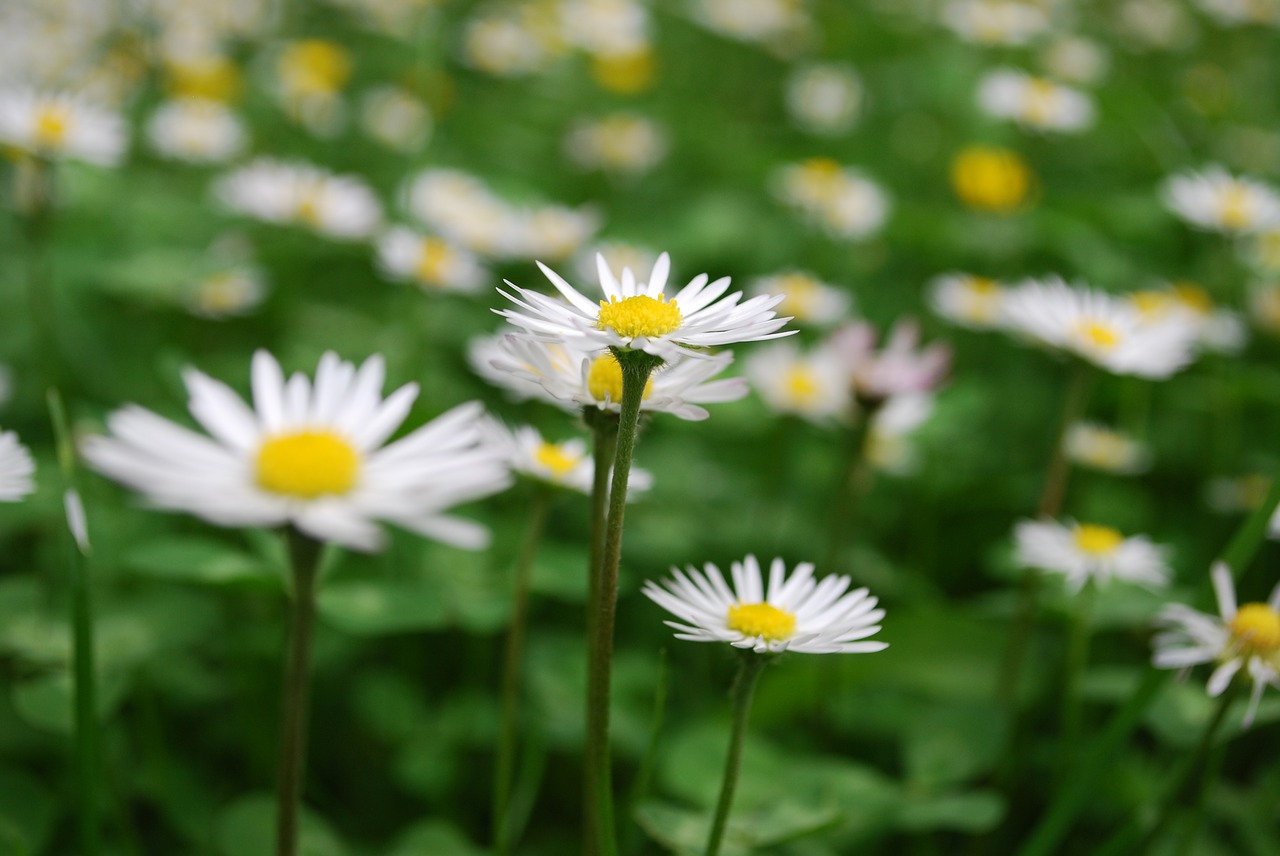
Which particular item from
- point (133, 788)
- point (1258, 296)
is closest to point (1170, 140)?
point (1258, 296)

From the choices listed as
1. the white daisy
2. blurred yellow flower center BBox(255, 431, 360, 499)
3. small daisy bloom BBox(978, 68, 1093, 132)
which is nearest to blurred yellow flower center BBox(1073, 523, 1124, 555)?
blurred yellow flower center BBox(255, 431, 360, 499)

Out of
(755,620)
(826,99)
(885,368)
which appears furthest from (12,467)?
(826,99)

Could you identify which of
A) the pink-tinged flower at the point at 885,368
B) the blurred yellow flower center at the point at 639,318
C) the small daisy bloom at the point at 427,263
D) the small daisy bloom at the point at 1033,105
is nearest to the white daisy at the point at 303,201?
the small daisy bloom at the point at 427,263

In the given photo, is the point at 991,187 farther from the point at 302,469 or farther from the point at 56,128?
the point at 302,469

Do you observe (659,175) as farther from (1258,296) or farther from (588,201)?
(1258,296)

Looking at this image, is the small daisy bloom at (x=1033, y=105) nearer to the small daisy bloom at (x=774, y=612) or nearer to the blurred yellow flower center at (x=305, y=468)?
the small daisy bloom at (x=774, y=612)
